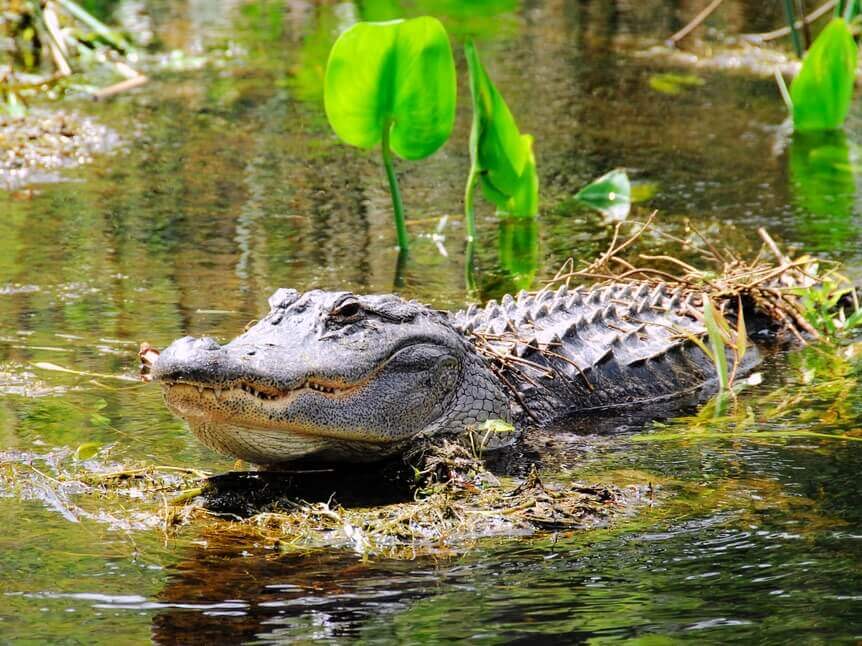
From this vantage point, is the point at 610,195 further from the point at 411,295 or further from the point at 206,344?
the point at 206,344

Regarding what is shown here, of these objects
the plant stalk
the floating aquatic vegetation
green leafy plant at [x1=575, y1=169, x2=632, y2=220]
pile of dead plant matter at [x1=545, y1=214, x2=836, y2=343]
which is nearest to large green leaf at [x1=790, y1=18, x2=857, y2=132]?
the plant stalk

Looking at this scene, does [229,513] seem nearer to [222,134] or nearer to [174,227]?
[174,227]

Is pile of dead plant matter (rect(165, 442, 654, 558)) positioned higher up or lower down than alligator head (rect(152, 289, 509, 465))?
lower down

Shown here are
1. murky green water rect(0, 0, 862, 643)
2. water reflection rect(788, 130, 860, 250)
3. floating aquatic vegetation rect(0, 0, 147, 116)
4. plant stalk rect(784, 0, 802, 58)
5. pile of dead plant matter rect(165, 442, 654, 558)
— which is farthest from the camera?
floating aquatic vegetation rect(0, 0, 147, 116)

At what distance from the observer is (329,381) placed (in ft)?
14.4

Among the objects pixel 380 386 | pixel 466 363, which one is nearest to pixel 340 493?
pixel 380 386

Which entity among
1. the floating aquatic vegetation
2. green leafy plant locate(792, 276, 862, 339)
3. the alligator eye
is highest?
the floating aquatic vegetation

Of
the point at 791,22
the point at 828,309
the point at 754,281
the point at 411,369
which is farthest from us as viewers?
the point at 791,22

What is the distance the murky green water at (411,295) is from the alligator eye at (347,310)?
686 millimetres

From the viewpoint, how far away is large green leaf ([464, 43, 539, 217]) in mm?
6941

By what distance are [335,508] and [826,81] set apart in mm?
6731

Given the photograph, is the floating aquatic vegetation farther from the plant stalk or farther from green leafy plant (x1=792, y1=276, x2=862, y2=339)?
green leafy plant (x1=792, y1=276, x2=862, y2=339)

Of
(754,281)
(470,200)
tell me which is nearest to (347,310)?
(754,281)

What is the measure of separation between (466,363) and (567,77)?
26.9 ft
